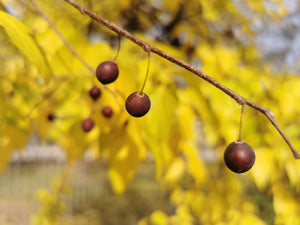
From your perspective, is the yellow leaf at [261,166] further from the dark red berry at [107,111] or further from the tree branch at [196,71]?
the tree branch at [196,71]

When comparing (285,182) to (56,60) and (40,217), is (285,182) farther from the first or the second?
(40,217)

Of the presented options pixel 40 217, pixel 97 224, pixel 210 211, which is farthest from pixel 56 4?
pixel 97 224

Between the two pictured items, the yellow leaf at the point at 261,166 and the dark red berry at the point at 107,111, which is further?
the yellow leaf at the point at 261,166

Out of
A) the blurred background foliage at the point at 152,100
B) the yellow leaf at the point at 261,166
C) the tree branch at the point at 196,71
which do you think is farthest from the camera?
the yellow leaf at the point at 261,166

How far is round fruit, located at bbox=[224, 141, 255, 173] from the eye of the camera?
0.38m

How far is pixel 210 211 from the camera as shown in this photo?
236 centimetres

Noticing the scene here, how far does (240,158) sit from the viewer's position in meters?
0.38

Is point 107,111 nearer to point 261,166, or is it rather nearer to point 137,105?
point 137,105

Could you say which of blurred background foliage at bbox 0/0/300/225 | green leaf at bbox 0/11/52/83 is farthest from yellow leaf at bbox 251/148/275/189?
green leaf at bbox 0/11/52/83

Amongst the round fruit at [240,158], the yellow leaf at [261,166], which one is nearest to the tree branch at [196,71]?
the round fruit at [240,158]

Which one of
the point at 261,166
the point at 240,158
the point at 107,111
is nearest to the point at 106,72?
the point at 240,158

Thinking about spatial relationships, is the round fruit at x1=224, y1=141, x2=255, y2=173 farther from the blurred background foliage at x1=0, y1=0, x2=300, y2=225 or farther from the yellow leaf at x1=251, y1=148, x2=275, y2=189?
the yellow leaf at x1=251, y1=148, x2=275, y2=189

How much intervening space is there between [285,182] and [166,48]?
1349mm

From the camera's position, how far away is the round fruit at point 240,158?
0.38 meters
